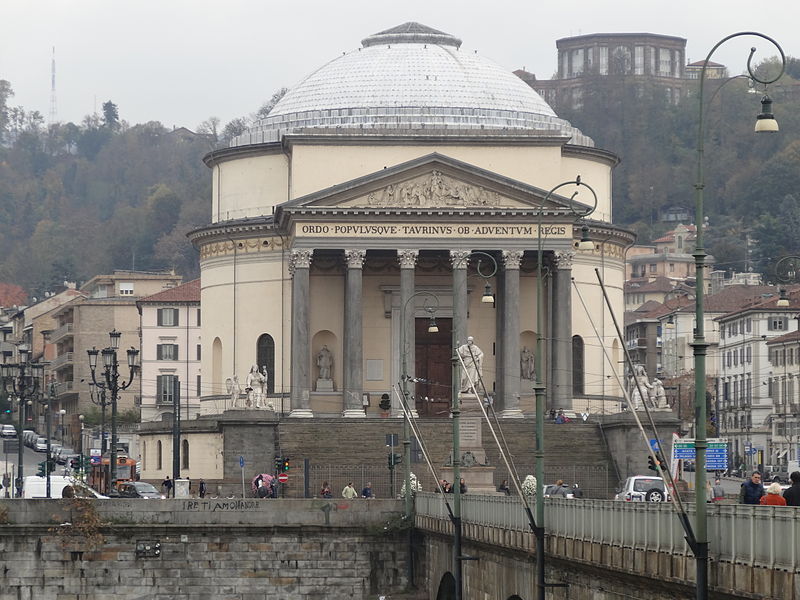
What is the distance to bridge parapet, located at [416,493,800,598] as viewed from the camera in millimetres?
28062

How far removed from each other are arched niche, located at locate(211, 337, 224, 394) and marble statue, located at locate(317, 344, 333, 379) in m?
6.61

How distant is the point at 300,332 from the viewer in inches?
3445

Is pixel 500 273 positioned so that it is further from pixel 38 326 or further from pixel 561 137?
pixel 38 326

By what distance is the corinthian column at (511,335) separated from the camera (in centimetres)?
8681

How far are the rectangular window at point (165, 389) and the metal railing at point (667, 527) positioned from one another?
97962 millimetres

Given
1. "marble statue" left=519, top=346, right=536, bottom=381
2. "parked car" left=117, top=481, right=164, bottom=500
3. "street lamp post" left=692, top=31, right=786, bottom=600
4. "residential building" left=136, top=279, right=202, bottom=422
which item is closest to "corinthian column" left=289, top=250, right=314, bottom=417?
"marble statue" left=519, top=346, right=536, bottom=381

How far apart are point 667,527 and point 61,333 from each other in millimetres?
143312

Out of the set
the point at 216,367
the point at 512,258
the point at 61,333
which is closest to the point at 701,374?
the point at 512,258

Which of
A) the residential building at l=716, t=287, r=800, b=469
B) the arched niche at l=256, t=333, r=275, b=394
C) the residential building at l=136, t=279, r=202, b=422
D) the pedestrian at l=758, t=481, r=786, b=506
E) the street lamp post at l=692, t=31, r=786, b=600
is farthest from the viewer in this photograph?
the residential building at l=136, t=279, r=202, b=422

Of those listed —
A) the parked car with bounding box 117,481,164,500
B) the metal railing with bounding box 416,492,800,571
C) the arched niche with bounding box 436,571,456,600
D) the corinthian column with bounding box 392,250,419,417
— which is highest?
the corinthian column with bounding box 392,250,419,417

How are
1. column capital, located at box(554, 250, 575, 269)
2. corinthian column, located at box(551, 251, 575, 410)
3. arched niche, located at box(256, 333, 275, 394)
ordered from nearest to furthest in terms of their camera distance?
column capital, located at box(554, 250, 575, 269), corinthian column, located at box(551, 251, 575, 410), arched niche, located at box(256, 333, 275, 394)

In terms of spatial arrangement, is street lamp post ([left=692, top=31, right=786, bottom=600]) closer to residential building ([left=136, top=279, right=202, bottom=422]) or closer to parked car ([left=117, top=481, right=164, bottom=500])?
parked car ([left=117, top=481, right=164, bottom=500])

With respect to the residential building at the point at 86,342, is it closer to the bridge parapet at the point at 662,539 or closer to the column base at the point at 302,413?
the column base at the point at 302,413

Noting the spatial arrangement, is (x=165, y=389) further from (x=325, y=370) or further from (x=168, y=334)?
(x=325, y=370)
